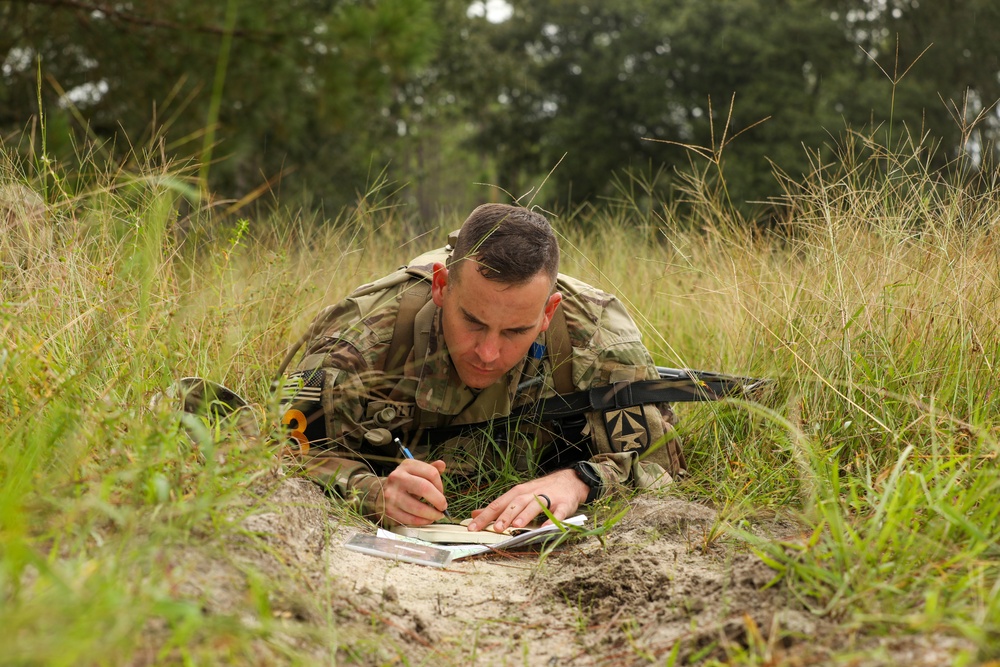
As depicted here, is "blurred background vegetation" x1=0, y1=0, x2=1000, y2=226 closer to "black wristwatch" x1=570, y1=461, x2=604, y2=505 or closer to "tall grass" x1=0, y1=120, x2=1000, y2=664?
"tall grass" x1=0, y1=120, x2=1000, y2=664

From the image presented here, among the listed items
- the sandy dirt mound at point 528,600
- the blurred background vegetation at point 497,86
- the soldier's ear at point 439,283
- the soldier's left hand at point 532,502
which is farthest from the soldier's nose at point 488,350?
the blurred background vegetation at point 497,86

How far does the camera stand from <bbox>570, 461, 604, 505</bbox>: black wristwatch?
3033 millimetres

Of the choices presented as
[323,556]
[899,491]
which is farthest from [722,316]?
[323,556]

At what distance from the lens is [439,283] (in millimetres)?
3170

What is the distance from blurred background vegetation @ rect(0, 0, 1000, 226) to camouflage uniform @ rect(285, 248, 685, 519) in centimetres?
87

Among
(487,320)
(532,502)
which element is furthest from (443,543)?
(487,320)

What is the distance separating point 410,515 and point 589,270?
254cm

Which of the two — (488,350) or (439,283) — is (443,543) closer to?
(488,350)

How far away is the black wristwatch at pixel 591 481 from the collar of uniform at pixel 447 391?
0.39 meters

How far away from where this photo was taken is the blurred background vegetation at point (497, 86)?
7430mm

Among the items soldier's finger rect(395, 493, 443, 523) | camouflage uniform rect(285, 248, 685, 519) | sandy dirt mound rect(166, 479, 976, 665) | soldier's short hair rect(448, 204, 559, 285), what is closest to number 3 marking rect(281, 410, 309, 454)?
camouflage uniform rect(285, 248, 685, 519)

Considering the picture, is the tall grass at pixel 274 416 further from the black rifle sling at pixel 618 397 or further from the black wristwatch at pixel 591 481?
the black wristwatch at pixel 591 481

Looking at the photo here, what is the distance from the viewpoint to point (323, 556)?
7.47 feet

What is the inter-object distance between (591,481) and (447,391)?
0.61 metres
